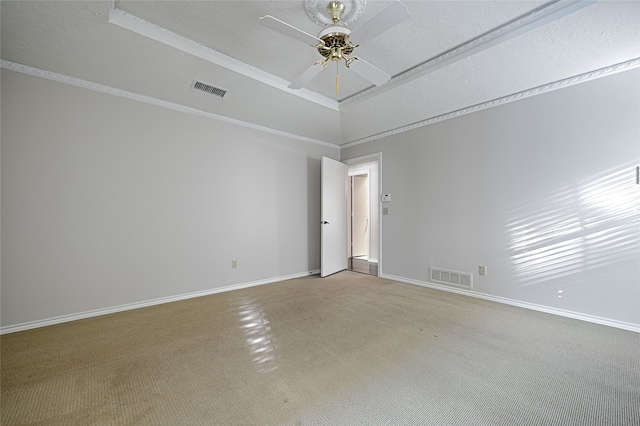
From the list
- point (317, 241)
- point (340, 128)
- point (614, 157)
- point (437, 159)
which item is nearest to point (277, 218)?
point (317, 241)

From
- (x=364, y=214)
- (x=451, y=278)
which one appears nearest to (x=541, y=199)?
(x=451, y=278)

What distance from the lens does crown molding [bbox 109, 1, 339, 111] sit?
7.18ft

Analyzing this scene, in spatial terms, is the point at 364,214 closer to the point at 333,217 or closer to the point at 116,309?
the point at 333,217

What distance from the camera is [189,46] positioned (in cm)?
252

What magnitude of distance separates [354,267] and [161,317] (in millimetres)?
3605

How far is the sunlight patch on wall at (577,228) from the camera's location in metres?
2.48

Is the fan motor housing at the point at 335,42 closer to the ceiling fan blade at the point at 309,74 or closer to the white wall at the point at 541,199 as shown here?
the ceiling fan blade at the point at 309,74

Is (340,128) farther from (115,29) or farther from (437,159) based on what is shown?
(115,29)

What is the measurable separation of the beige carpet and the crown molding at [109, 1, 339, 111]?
2.67 meters

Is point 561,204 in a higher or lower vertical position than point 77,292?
higher

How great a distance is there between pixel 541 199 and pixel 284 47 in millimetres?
3215

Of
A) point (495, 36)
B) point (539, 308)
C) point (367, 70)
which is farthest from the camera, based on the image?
point (539, 308)

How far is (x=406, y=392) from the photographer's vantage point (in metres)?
1.59

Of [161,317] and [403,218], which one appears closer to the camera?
[161,317]
